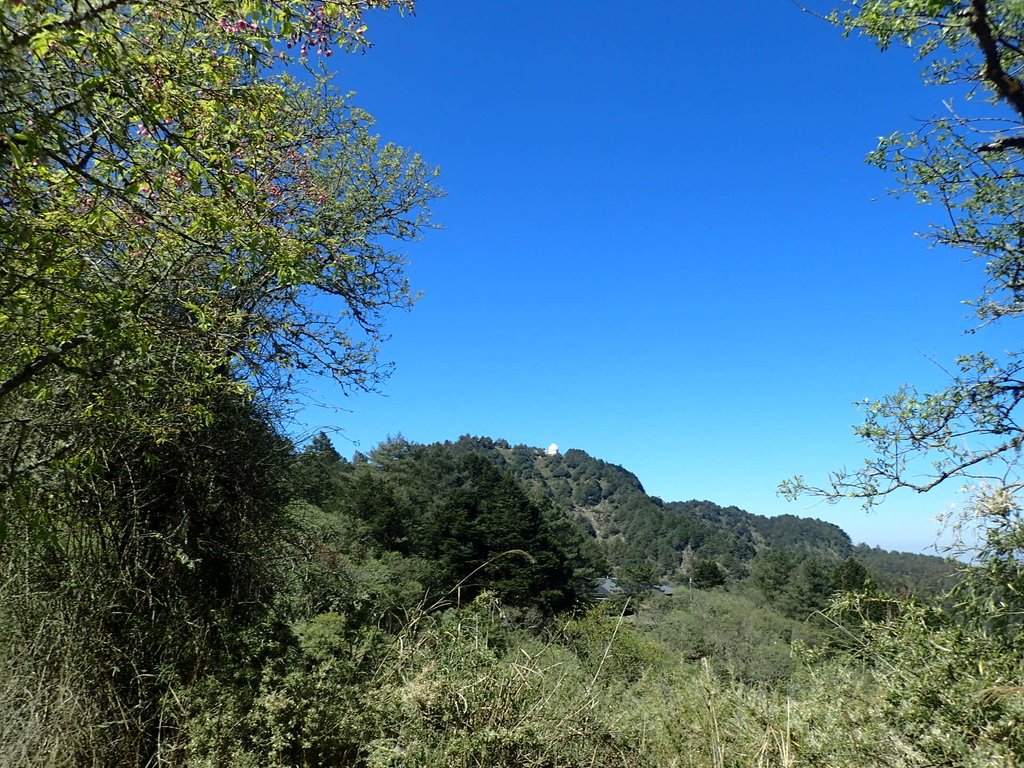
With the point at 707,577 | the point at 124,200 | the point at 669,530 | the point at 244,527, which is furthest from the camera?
the point at 669,530

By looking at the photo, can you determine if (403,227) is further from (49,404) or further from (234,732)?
(234,732)

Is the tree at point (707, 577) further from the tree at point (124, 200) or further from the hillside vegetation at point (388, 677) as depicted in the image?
the tree at point (124, 200)

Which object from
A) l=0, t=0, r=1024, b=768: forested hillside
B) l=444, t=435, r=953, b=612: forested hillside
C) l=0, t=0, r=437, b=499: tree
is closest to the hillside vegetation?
l=0, t=0, r=1024, b=768: forested hillside

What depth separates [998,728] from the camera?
209 cm

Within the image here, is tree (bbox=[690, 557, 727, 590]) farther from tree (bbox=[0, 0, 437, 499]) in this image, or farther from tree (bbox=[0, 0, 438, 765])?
tree (bbox=[0, 0, 437, 499])

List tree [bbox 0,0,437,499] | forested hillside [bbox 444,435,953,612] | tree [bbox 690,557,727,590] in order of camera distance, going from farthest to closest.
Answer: forested hillside [bbox 444,435,953,612], tree [bbox 690,557,727,590], tree [bbox 0,0,437,499]

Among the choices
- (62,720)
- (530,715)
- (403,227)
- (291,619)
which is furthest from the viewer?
(403,227)

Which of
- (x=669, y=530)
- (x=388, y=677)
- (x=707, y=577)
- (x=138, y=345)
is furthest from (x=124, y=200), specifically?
(x=669, y=530)

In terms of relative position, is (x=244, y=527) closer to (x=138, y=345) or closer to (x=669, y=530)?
(x=138, y=345)

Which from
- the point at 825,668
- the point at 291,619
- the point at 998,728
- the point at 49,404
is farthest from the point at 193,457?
the point at 998,728

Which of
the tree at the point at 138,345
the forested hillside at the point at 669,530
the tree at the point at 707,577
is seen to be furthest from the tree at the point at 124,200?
the tree at the point at 707,577

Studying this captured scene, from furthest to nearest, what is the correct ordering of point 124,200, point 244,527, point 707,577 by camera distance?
1. point 707,577
2. point 244,527
3. point 124,200

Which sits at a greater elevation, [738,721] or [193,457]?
[193,457]

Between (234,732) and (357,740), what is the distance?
635mm
